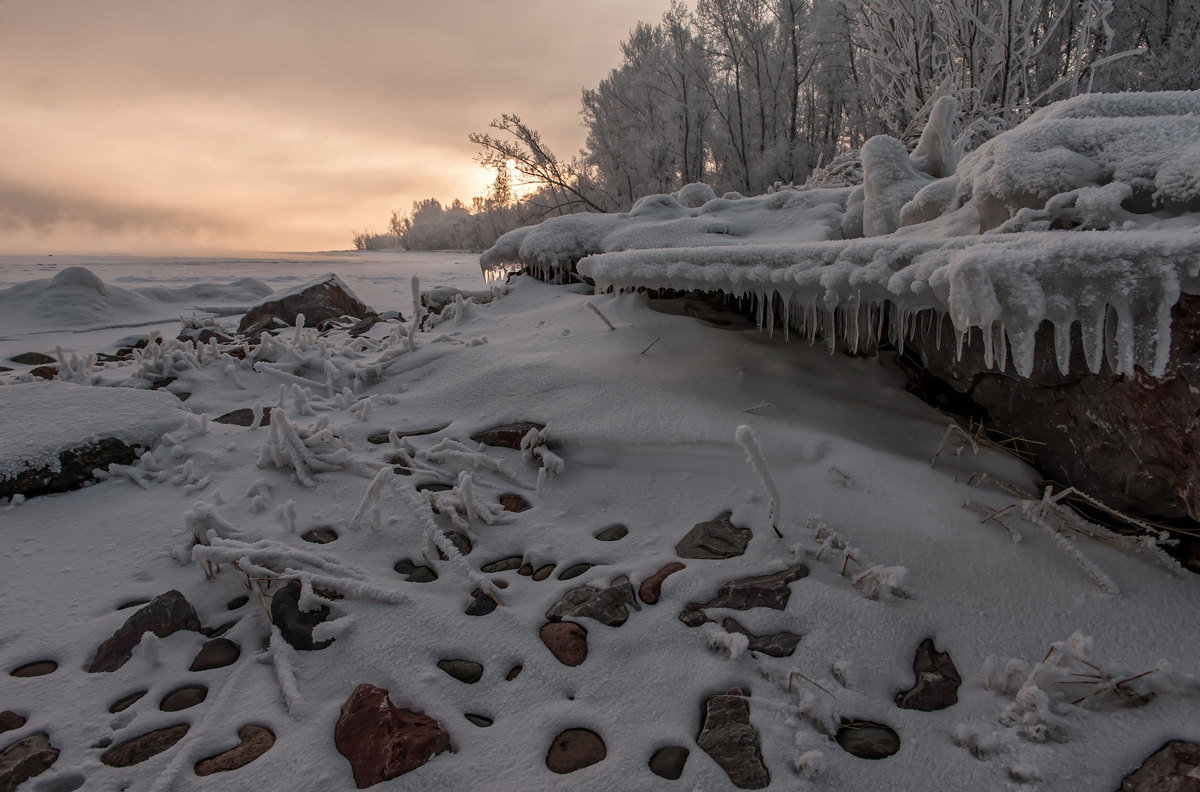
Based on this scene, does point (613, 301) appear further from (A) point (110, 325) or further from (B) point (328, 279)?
(A) point (110, 325)

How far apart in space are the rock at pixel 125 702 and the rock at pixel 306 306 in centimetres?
478

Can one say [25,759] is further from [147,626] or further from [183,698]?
[147,626]

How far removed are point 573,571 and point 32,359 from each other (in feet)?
17.0

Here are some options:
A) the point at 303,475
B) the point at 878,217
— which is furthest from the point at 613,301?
the point at 303,475

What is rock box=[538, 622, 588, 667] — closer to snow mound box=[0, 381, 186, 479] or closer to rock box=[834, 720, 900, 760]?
rock box=[834, 720, 900, 760]

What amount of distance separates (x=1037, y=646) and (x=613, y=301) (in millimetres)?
2851

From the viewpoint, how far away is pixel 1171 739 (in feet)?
3.92

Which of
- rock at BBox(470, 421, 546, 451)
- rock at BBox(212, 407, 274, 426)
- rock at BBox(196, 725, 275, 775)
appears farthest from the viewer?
rock at BBox(212, 407, 274, 426)

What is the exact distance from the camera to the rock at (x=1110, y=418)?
1576 millimetres

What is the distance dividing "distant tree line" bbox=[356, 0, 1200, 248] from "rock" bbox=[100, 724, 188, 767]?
764 cm

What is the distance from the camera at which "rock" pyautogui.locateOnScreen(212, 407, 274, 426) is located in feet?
9.80

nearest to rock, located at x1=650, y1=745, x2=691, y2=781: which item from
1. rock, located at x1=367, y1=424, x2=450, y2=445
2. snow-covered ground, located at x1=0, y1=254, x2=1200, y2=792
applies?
snow-covered ground, located at x1=0, y1=254, x2=1200, y2=792

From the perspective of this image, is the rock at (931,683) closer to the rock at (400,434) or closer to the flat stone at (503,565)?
the flat stone at (503,565)

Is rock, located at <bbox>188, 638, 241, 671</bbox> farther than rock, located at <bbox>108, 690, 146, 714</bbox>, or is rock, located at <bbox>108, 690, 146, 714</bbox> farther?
rock, located at <bbox>188, 638, 241, 671</bbox>
